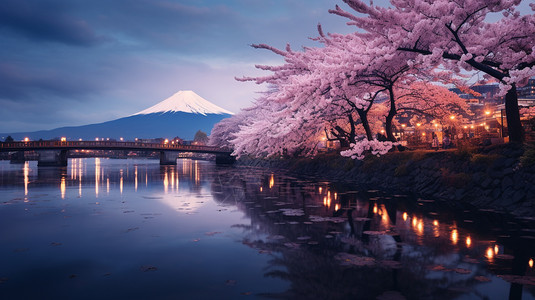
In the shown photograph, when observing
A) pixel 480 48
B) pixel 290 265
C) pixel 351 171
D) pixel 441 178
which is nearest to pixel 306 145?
pixel 351 171

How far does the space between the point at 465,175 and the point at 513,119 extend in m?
3.59

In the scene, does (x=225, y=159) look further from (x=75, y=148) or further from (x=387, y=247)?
(x=387, y=247)

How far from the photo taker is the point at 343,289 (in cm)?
521

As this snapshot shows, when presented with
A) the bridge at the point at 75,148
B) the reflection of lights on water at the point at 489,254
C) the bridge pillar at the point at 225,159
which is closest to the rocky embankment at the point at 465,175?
the reflection of lights on water at the point at 489,254

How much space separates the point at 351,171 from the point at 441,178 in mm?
11102

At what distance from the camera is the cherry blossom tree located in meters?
13.8

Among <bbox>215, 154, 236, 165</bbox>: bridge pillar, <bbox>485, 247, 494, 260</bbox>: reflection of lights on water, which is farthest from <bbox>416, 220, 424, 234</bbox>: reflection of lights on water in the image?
<bbox>215, 154, 236, 165</bbox>: bridge pillar

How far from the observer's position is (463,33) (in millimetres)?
16266

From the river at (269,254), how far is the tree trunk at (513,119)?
582cm

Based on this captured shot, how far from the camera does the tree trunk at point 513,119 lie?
16.2 metres

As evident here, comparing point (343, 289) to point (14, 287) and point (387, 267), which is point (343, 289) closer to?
point (387, 267)

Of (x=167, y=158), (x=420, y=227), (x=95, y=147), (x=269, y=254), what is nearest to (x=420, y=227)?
(x=420, y=227)

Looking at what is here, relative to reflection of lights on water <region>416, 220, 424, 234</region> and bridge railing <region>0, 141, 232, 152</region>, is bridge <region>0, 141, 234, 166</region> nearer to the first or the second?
bridge railing <region>0, 141, 232, 152</region>

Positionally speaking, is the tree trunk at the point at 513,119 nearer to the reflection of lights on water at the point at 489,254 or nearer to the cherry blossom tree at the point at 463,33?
the cherry blossom tree at the point at 463,33
